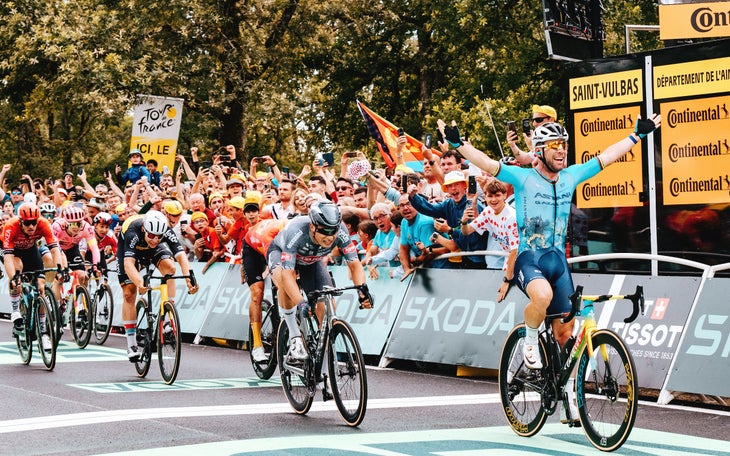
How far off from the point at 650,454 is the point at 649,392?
10.9 feet

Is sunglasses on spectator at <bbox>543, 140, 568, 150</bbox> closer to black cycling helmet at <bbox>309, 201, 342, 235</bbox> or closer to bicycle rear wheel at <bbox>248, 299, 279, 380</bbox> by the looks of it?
black cycling helmet at <bbox>309, 201, 342, 235</bbox>

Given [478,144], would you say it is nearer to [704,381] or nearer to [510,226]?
[510,226]

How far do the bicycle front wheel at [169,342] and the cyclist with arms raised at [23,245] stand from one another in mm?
2892

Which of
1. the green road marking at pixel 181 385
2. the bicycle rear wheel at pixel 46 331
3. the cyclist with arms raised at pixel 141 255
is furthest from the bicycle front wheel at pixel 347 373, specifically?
the bicycle rear wheel at pixel 46 331

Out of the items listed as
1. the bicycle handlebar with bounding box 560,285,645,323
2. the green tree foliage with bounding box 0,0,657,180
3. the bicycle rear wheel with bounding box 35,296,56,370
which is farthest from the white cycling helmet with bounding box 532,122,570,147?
the green tree foliage with bounding box 0,0,657,180

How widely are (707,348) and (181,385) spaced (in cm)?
537

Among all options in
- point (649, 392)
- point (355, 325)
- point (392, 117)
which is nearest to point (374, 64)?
point (392, 117)

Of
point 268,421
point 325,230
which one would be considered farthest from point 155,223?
point 268,421

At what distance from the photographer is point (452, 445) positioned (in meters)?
8.17

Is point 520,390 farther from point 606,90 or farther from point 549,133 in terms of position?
point 606,90

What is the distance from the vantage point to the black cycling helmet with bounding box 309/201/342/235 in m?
9.52

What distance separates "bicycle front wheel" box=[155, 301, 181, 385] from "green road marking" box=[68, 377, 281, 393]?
0.15 metres

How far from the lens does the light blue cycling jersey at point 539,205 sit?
856 cm

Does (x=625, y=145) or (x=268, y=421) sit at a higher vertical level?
(x=625, y=145)
